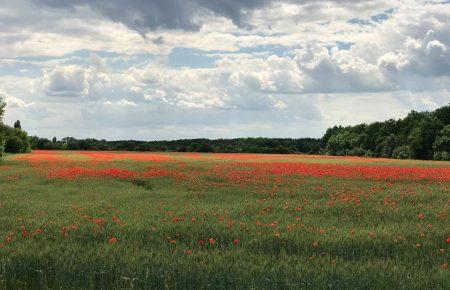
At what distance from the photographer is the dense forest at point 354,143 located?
93.4m

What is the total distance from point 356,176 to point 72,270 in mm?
27363

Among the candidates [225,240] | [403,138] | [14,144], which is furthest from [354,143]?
[225,240]

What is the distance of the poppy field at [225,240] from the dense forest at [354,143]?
223 ft

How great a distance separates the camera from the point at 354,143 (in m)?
126

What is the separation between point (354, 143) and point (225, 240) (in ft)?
390

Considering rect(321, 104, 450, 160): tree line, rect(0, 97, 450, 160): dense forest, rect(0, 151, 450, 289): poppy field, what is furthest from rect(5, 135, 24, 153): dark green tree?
rect(321, 104, 450, 160): tree line

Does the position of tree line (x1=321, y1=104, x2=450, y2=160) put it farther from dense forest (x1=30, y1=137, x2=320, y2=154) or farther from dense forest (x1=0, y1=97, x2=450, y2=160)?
dense forest (x1=30, y1=137, x2=320, y2=154)

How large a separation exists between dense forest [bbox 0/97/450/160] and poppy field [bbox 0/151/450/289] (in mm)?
68040

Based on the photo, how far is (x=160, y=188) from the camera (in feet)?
90.6

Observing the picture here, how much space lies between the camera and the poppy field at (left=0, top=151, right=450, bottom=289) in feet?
28.5

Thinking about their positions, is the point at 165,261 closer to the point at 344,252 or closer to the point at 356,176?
the point at 344,252

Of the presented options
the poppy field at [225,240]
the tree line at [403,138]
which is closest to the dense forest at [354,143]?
the tree line at [403,138]

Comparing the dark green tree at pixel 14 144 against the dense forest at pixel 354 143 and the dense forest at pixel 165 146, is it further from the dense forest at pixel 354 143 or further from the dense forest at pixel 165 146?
the dense forest at pixel 165 146

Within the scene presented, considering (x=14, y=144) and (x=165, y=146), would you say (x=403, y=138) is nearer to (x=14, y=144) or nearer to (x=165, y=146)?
(x=165, y=146)
